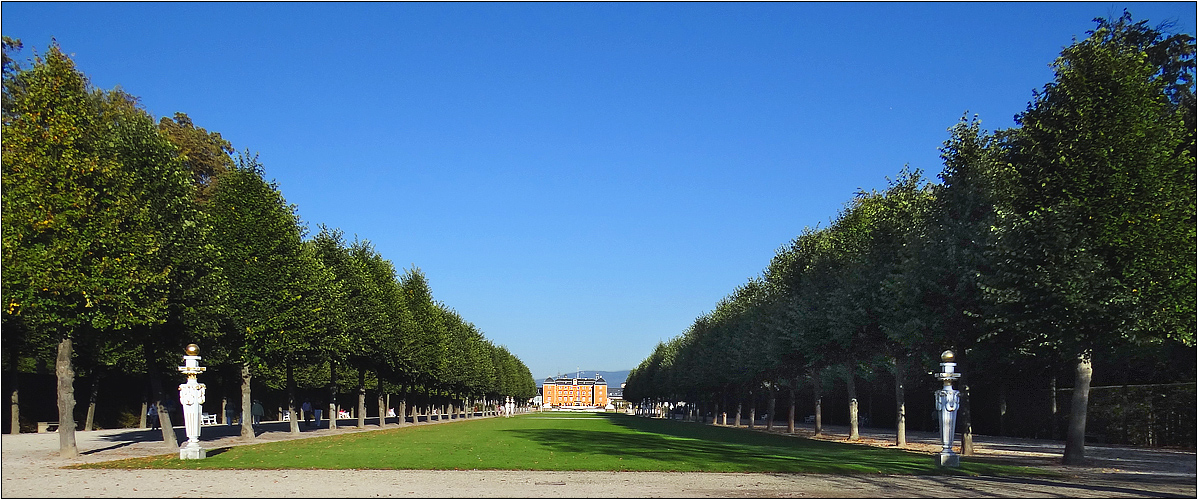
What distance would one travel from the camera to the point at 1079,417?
25578 mm

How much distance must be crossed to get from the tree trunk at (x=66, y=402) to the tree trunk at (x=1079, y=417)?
27.1 meters

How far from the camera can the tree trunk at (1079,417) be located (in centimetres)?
2547

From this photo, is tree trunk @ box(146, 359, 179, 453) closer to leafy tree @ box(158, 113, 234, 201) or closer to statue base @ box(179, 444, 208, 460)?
statue base @ box(179, 444, 208, 460)

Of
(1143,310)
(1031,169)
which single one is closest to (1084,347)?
(1143,310)

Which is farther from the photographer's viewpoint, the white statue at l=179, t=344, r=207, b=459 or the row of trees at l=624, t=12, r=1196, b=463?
the white statue at l=179, t=344, r=207, b=459

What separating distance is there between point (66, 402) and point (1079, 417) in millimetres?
27798

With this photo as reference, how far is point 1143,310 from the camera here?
22812 millimetres

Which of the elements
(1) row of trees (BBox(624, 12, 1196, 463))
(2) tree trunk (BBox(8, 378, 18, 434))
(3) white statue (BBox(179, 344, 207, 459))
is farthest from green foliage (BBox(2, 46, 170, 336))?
(1) row of trees (BBox(624, 12, 1196, 463))

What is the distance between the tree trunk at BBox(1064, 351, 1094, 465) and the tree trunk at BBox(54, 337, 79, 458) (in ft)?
89.0

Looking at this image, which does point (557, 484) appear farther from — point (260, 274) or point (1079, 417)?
point (260, 274)

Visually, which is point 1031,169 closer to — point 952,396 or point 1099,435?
point 952,396

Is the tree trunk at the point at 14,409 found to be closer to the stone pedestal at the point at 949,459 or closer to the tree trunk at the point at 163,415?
the tree trunk at the point at 163,415

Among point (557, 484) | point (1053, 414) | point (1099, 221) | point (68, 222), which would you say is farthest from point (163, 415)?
point (1053, 414)

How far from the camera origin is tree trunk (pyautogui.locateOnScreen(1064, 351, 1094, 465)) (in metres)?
25.5
